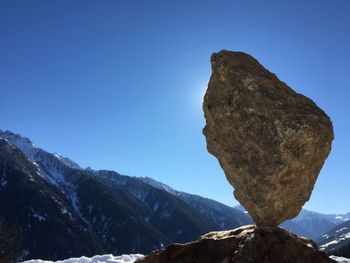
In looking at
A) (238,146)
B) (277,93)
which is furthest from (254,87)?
(238,146)

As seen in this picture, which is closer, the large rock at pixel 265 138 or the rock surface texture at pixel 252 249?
the rock surface texture at pixel 252 249

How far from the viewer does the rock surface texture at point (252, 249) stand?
22.9 metres

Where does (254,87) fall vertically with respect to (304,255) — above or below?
above

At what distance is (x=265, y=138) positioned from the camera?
24609mm

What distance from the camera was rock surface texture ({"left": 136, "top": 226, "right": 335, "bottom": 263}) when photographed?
22875 millimetres

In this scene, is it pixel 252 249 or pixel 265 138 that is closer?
pixel 252 249

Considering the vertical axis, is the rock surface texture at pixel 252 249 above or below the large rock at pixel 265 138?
below

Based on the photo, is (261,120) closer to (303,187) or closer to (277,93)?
(277,93)

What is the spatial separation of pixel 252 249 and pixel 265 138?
579 centimetres

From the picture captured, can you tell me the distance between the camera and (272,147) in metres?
24.2

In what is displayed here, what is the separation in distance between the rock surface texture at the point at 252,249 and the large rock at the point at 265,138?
173 centimetres

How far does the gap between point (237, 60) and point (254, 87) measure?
2940 millimetres

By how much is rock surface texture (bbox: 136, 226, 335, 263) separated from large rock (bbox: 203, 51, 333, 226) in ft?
5.68

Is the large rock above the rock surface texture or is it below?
above
